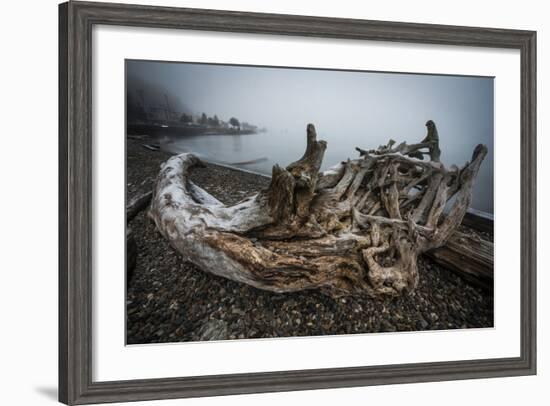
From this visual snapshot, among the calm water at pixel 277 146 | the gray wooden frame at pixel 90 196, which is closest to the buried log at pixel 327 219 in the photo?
the calm water at pixel 277 146

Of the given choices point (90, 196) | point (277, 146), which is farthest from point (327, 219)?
point (90, 196)

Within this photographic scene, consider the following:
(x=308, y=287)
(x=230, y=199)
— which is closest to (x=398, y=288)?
(x=308, y=287)

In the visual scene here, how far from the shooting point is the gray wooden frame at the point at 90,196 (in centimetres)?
355

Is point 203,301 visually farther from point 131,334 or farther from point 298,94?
point 298,94

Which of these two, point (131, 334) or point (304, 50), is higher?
point (304, 50)

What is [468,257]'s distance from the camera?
429 cm

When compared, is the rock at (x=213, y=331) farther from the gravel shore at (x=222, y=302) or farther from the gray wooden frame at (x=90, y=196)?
the gray wooden frame at (x=90, y=196)

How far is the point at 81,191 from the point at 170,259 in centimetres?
55

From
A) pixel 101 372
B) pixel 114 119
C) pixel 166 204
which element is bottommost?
pixel 101 372

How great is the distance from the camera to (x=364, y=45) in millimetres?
4043

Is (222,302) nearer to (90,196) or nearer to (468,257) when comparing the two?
(90,196)

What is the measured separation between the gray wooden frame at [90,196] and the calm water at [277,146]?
0.47m

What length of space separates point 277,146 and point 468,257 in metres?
1.24

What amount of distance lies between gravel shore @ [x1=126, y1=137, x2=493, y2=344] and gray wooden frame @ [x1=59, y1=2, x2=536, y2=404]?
205mm
